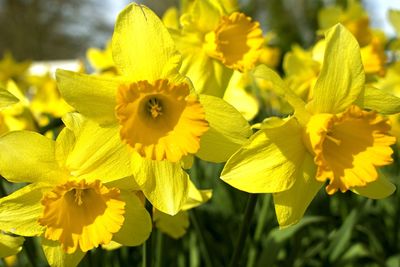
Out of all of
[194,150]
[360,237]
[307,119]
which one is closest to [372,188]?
[307,119]

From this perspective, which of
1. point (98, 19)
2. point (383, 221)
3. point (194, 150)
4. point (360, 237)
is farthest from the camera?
point (98, 19)

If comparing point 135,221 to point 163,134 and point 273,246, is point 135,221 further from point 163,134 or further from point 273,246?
point 273,246

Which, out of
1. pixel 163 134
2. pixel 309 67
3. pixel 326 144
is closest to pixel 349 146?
pixel 326 144

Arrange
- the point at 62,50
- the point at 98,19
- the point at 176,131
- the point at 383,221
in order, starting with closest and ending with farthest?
1. the point at 176,131
2. the point at 383,221
3. the point at 62,50
4. the point at 98,19

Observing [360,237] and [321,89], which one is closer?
[321,89]

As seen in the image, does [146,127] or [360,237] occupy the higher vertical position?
[146,127]

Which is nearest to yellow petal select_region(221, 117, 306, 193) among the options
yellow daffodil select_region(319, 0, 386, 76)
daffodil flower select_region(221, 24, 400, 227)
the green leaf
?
daffodil flower select_region(221, 24, 400, 227)

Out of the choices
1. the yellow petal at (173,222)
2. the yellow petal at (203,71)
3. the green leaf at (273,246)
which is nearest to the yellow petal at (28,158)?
the yellow petal at (173,222)

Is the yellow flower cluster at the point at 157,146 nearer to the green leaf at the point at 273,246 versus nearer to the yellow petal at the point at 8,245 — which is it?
the yellow petal at the point at 8,245

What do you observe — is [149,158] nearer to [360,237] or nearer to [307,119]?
[307,119]
